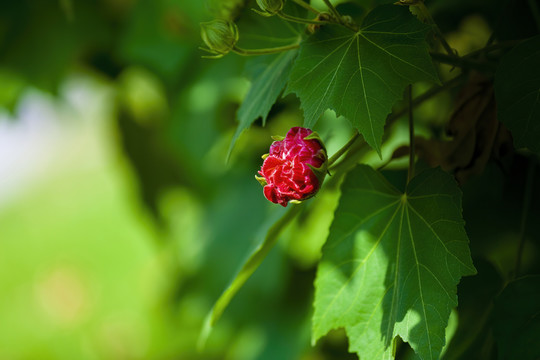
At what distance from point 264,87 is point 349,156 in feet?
0.41

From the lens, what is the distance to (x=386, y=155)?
110cm

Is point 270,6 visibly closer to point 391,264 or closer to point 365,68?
point 365,68

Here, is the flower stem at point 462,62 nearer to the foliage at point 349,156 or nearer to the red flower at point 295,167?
the foliage at point 349,156

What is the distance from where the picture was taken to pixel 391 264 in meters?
0.70

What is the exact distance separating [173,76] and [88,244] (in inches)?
135

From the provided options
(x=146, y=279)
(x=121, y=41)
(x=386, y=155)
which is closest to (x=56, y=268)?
(x=146, y=279)

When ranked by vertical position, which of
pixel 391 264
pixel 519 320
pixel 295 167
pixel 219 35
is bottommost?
pixel 519 320

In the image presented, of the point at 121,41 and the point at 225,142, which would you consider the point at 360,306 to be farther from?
the point at 121,41

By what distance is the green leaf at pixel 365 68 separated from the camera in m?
0.62

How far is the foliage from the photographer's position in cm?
64

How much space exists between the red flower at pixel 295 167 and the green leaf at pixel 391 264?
108mm

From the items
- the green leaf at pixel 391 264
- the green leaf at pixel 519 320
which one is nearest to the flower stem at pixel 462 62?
the green leaf at pixel 391 264

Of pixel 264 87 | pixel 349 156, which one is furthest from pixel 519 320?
pixel 264 87

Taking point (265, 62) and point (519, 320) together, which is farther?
point (265, 62)
